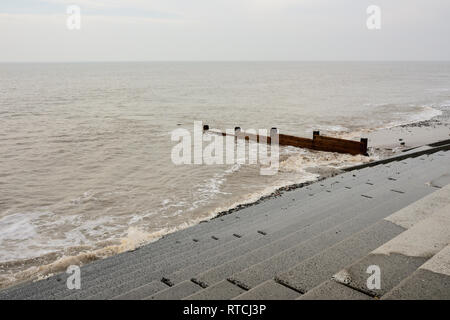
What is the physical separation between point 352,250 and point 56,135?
25.1 m

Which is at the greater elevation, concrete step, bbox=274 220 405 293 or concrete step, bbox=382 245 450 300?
concrete step, bbox=382 245 450 300

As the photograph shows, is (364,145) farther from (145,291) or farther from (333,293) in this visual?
(145,291)

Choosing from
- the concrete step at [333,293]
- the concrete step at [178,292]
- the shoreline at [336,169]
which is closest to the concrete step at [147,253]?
the shoreline at [336,169]

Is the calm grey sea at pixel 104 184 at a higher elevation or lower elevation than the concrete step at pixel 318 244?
lower

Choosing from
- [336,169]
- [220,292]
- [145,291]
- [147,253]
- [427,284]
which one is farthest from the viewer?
[336,169]

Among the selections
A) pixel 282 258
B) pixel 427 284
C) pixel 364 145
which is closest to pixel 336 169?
pixel 364 145

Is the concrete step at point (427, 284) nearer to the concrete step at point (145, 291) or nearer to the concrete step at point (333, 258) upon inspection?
the concrete step at point (333, 258)

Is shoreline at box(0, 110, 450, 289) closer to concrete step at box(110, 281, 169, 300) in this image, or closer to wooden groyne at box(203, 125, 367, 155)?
wooden groyne at box(203, 125, 367, 155)

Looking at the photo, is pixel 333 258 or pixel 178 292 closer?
pixel 178 292

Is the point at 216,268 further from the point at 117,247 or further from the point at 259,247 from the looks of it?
the point at 117,247

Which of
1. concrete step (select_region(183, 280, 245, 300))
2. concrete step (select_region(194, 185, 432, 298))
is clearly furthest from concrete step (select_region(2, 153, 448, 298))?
concrete step (select_region(183, 280, 245, 300))

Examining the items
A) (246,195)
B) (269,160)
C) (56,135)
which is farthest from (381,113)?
(56,135)

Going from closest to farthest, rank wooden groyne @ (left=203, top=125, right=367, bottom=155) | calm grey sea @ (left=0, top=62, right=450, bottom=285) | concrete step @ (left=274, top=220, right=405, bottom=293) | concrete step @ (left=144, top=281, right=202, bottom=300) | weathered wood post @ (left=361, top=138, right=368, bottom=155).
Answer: concrete step @ (left=274, top=220, right=405, bottom=293) < concrete step @ (left=144, top=281, right=202, bottom=300) < calm grey sea @ (left=0, top=62, right=450, bottom=285) < weathered wood post @ (left=361, top=138, right=368, bottom=155) < wooden groyne @ (left=203, top=125, right=367, bottom=155)

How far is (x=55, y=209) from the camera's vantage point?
455 inches
